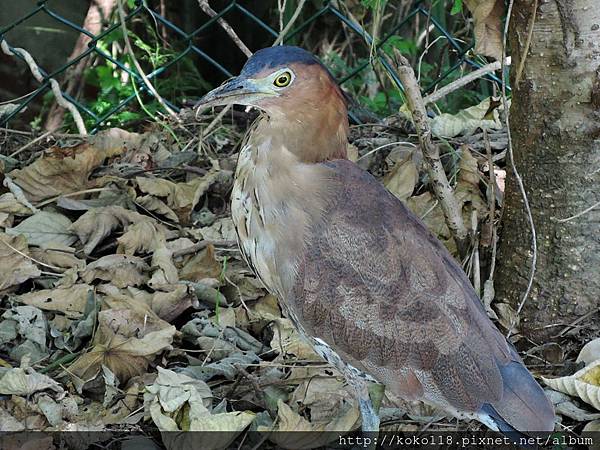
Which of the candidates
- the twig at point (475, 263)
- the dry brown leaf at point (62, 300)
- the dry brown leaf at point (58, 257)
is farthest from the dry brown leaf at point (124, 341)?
the twig at point (475, 263)

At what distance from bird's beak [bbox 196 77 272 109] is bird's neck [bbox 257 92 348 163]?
123 millimetres

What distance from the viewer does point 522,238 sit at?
4.06 meters

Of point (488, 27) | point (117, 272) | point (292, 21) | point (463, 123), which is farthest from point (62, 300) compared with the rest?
point (463, 123)

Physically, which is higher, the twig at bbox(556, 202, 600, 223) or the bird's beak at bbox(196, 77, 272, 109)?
the bird's beak at bbox(196, 77, 272, 109)

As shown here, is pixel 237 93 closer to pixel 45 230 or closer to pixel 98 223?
pixel 98 223

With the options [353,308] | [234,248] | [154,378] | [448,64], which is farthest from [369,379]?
[448,64]

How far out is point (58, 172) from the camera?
4.73 metres

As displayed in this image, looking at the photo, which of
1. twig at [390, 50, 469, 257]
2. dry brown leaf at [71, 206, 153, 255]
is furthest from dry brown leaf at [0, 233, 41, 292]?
twig at [390, 50, 469, 257]

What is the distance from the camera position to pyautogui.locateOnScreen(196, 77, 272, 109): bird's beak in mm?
3391

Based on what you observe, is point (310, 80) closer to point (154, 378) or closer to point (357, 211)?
point (357, 211)

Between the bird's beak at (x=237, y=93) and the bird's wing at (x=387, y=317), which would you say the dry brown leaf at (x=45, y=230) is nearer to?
the bird's beak at (x=237, y=93)

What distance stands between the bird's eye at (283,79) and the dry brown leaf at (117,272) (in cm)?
118

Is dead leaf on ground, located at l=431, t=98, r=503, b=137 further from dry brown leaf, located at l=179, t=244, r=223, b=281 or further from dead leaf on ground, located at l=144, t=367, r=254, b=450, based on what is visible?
dead leaf on ground, located at l=144, t=367, r=254, b=450

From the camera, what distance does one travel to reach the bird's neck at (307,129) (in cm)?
353
